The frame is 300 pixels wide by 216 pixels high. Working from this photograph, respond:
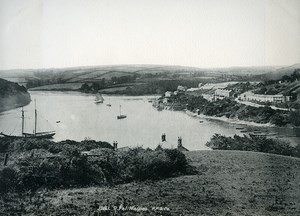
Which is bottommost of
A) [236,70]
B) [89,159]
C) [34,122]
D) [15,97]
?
[89,159]

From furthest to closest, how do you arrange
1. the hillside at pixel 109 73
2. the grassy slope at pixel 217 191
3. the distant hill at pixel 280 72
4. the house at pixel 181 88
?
the house at pixel 181 88 < the hillside at pixel 109 73 < the distant hill at pixel 280 72 < the grassy slope at pixel 217 191

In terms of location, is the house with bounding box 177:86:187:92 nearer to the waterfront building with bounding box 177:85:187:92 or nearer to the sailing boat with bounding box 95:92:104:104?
the waterfront building with bounding box 177:85:187:92

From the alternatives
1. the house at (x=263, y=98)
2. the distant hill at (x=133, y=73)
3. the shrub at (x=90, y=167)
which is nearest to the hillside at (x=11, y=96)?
the distant hill at (x=133, y=73)

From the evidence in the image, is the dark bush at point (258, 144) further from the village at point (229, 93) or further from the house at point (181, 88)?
the house at point (181, 88)

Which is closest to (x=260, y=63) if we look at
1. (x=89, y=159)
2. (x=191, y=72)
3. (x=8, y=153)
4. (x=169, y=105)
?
(x=191, y=72)

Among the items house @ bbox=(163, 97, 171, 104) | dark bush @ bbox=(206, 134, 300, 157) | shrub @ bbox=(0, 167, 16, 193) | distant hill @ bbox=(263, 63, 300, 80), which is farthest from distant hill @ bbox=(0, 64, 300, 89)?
shrub @ bbox=(0, 167, 16, 193)

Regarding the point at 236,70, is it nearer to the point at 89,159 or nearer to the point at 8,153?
the point at 89,159
